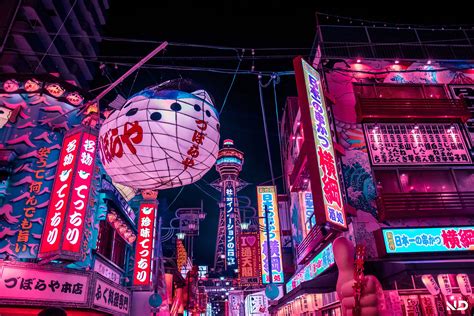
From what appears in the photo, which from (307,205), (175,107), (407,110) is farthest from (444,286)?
(175,107)

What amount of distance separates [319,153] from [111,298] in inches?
371

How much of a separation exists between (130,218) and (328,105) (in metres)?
11.2

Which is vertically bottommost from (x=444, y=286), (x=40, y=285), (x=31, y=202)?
(x=444, y=286)

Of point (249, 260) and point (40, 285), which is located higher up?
point (249, 260)

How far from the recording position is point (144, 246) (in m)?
15.6

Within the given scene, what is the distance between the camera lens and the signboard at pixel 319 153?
33.6 feet

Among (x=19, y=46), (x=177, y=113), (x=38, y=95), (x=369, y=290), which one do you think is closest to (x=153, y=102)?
(x=177, y=113)

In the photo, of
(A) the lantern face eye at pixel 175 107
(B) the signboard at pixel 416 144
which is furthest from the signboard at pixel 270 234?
(A) the lantern face eye at pixel 175 107

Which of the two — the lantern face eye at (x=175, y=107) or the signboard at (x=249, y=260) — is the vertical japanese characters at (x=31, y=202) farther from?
the signboard at (x=249, y=260)

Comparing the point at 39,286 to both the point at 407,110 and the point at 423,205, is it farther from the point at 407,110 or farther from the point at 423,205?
the point at 407,110

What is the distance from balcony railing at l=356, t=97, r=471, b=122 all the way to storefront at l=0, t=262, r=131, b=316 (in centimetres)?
1222

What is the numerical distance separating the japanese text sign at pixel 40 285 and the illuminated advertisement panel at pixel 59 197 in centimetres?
89

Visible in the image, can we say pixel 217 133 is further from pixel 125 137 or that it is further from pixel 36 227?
pixel 36 227

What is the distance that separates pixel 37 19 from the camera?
31.3 m
